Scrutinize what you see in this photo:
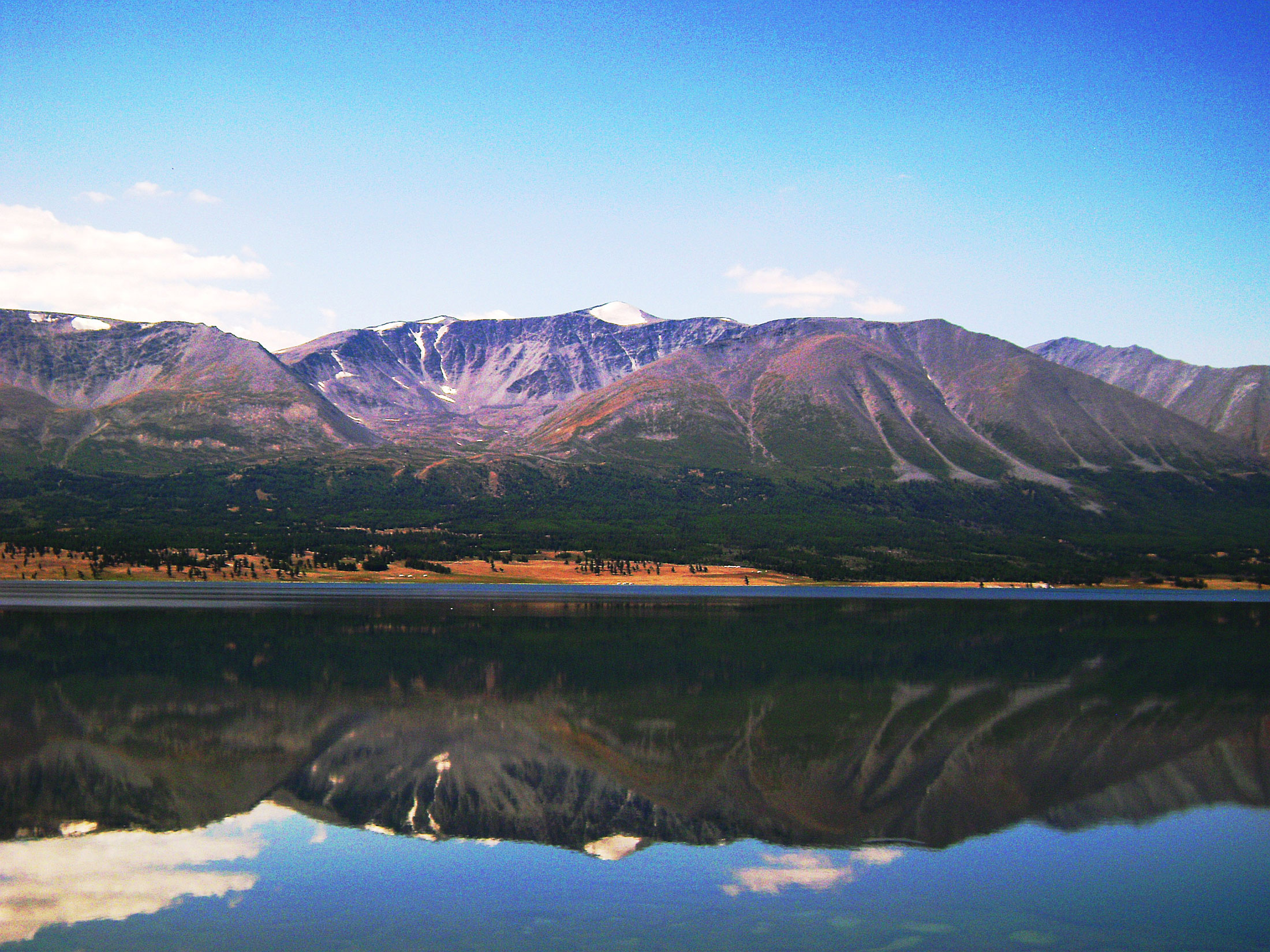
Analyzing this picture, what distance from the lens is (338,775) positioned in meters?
32.4

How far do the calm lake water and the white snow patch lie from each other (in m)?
0.13

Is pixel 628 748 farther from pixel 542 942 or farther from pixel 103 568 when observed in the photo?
pixel 103 568

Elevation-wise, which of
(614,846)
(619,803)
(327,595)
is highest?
(614,846)

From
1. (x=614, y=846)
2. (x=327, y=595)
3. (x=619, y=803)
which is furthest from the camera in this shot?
(x=327, y=595)

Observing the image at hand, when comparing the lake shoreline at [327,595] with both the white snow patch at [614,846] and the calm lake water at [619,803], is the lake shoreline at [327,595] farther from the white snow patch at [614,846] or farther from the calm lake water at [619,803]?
the white snow patch at [614,846]

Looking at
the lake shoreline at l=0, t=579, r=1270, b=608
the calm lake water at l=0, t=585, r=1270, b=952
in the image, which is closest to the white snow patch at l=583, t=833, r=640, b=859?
the calm lake water at l=0, t=585, r=1270, b=952

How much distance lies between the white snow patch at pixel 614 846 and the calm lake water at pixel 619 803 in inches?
5.1

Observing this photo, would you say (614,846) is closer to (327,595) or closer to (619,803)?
(619,803)

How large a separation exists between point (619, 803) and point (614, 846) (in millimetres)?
4482

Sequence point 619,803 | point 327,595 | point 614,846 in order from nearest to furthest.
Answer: point 614,846 → point 619,803 → point 327,595

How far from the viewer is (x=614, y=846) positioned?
25906mm

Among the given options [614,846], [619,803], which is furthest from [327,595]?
[614,846]

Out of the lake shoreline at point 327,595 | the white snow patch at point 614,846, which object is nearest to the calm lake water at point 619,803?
the white snow patch at point 614,846

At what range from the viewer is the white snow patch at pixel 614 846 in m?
25.1
